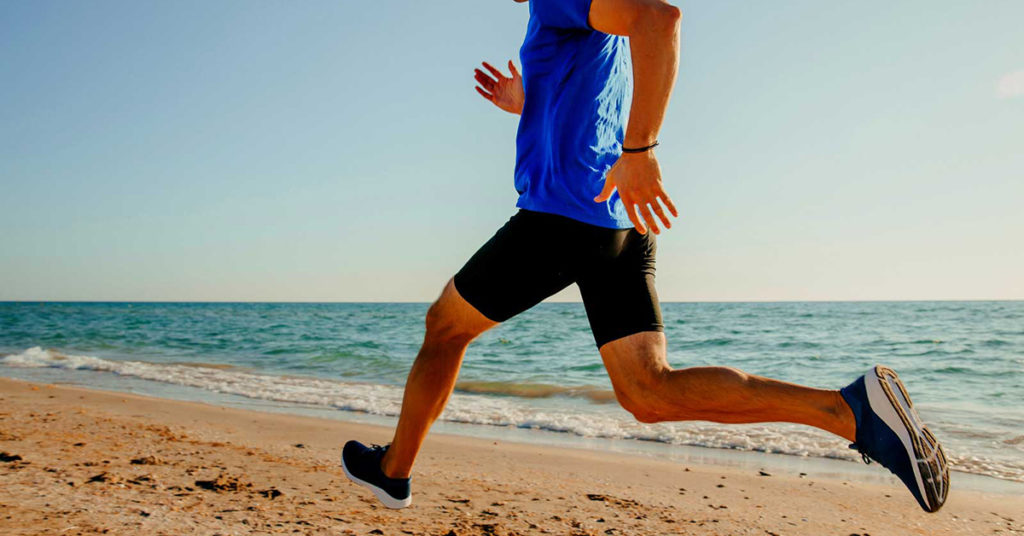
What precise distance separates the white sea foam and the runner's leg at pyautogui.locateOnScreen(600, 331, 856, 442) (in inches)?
131

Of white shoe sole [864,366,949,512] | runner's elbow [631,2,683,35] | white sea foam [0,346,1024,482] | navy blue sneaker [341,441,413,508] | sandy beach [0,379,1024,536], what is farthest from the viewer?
white sea foam [0,346,1024,482]

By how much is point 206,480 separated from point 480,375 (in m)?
7.08

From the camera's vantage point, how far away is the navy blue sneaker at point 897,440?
5.80ft

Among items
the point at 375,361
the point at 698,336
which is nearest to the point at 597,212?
the point at 375,361

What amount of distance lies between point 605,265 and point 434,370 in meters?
0.64

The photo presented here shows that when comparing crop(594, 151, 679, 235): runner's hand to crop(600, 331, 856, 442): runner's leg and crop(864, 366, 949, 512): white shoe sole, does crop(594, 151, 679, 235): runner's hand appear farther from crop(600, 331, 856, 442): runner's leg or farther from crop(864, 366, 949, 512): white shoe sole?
crop(864, 366, 949, 512): white shoe sole

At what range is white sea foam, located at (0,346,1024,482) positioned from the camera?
492 cm

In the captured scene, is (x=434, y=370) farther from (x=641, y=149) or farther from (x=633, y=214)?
(x=641, y=149)

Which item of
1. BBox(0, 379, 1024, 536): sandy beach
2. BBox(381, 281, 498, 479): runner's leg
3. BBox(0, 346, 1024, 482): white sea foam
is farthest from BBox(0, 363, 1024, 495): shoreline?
BBox(381, 281, 498, 479): runner's leg

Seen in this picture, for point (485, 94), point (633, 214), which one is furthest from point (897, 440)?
point (485, 94)

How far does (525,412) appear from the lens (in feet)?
22.4

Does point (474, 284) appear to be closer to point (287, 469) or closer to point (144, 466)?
point (287, 469)

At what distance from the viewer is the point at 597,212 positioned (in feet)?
6.08

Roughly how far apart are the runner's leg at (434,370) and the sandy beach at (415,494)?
1.60ft
